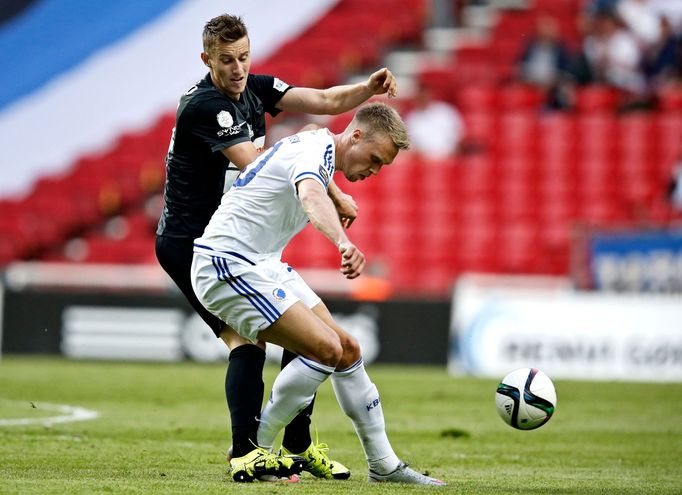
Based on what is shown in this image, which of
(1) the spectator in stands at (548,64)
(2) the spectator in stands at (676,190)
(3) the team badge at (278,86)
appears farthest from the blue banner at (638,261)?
(3) the team badge at (278,86)

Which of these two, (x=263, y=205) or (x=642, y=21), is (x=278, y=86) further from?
(x=642, y=21)

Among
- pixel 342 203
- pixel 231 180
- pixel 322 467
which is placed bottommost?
pixel 322 467

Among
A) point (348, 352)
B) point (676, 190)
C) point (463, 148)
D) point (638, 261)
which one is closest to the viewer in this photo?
point (348, 352)

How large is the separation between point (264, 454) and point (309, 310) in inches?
31.1

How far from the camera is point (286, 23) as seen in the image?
23203mm

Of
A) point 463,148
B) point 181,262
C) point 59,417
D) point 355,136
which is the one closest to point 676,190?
point 463,148

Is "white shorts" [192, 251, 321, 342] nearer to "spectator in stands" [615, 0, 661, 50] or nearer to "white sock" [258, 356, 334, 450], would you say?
"white sock" [258, 356, 334, 450]

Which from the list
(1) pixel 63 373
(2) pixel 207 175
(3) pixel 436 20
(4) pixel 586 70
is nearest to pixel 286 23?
(3) pixel 436 20

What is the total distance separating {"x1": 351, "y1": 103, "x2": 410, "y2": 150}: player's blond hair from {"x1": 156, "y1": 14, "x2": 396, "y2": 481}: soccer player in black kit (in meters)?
0.35

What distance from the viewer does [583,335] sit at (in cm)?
1470

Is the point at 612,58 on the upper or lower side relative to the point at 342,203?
A: upper

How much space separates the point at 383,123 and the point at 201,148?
1055mm

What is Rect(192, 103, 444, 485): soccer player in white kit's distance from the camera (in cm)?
593

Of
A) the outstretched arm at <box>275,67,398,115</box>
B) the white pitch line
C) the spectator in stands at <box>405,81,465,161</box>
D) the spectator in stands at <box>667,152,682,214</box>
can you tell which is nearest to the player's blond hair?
the outstretched arm at <box>275,67,398,115</box>
